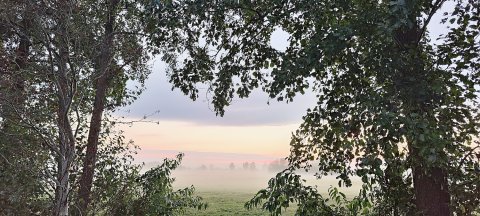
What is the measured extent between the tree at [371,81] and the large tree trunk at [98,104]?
255 cm

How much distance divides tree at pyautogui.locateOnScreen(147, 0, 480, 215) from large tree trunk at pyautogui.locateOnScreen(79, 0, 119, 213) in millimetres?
2550

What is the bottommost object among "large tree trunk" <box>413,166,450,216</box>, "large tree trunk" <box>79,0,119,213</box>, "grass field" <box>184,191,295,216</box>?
"grass field" <box>184,191,295,216</box>

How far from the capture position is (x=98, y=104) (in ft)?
45.0

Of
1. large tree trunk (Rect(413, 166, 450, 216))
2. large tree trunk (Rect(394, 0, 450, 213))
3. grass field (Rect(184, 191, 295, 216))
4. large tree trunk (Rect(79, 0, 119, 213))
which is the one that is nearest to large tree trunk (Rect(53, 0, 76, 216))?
large tree trunk (Rect(79, 0, 119, 213))

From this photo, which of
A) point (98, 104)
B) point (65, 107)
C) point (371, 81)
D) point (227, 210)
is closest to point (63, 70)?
point (65, 107)

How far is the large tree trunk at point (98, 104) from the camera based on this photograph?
11961 mm

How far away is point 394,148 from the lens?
6.50m

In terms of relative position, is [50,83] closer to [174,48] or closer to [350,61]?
[174,48]

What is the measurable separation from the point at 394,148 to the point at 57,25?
8.51 metres

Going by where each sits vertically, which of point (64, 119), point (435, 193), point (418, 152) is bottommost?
point (435, 193)

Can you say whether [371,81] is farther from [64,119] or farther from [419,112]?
[64,119]

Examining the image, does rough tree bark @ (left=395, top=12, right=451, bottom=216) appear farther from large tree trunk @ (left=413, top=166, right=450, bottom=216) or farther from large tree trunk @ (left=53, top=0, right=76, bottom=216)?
large tree trunk @ (left=53, top=0, right=76, bottom=216)

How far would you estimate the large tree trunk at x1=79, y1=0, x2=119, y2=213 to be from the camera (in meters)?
12.0

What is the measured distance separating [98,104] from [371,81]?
9.08 metres
